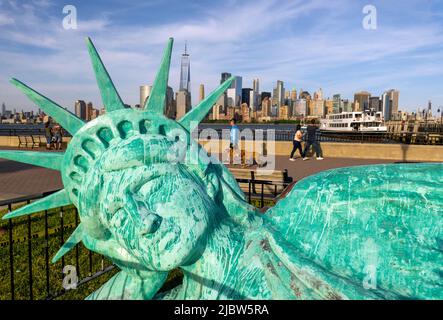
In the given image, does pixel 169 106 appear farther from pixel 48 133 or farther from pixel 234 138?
pixel 48 133

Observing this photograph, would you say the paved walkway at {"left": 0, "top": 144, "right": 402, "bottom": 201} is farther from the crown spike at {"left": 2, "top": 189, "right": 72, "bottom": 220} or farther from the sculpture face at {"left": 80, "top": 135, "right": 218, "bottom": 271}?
the sculpture face at {"left": 80, "top": 135, "right": 218, "bottom": 271}

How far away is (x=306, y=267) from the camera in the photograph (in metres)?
1.98

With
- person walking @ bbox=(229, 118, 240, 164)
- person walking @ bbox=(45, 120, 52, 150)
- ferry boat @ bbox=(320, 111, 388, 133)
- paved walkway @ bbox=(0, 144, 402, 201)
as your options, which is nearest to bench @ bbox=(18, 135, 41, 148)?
person walking @ bbox=(45, 120, 52, 150)

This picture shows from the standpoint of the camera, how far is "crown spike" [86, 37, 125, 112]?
2.49m

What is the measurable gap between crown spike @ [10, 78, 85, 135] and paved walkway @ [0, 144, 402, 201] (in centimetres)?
757

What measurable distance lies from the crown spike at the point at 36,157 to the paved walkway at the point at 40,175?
7.47 meters

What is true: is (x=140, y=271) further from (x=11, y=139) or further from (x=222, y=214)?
(x=11, y=139)

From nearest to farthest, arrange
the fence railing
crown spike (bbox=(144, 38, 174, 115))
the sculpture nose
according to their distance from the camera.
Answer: the sculpture nose, crown spike (bbox=(144, 38, 174, 115)), the fence railing

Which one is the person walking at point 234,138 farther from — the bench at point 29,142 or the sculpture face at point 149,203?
the bench at point 29,142

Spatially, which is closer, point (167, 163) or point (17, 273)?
point (167, 163)
